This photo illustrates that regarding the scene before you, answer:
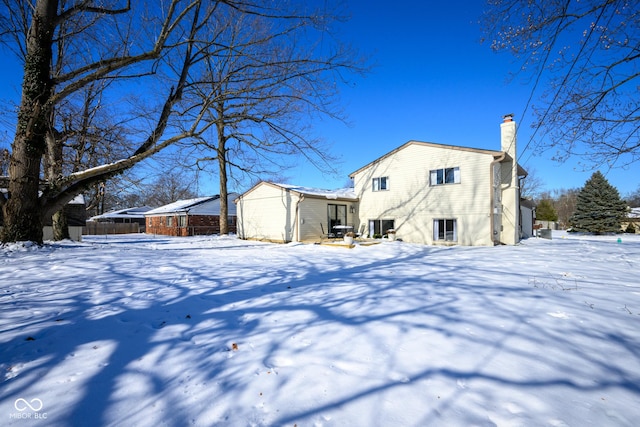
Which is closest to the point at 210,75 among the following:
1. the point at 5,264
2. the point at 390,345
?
the point at 5,264

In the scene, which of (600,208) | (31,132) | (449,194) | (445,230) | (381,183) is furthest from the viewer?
(600,208)

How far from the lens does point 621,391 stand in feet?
7.85

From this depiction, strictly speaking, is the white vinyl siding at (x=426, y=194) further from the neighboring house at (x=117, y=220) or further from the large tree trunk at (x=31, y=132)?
the neighboring house at (x=117, y=220)

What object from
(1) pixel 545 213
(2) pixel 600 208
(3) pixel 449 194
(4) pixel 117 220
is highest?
(3) pixel 449 194

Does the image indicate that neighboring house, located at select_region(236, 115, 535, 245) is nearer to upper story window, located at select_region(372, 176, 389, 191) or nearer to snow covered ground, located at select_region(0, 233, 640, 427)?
upper story window, located at select_region(372, 176, 389, 191)

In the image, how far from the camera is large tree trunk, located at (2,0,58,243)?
26.0 feet

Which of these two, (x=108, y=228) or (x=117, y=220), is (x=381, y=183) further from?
(x=117, y=220)

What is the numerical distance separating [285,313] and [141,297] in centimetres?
232

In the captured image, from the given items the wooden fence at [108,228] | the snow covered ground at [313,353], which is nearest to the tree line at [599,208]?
the snow covered ground at [313,353]

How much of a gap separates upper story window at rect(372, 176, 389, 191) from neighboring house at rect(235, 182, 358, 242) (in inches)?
61.2

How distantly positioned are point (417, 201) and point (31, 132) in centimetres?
1623

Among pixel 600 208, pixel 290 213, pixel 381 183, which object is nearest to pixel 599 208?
pixel 600 208

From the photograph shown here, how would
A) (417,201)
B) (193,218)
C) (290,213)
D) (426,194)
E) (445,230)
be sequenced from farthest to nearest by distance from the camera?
(193,218) → (290,213) → (417,201) → (426,194) → (445,230)

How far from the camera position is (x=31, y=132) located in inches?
318
